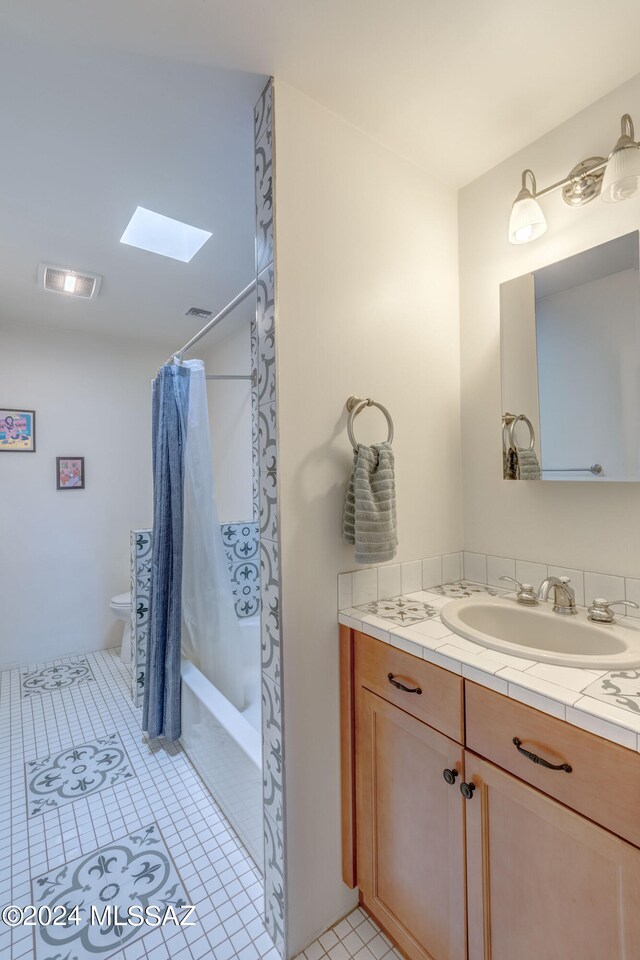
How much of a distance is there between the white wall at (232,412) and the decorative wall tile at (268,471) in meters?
1.62

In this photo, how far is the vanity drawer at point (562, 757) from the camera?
661 millimetres

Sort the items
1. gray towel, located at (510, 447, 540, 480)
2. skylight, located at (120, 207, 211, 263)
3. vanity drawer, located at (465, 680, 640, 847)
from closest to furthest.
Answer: vanity drawer, located at (465, 680, 640, 847) → gray towel, located at (510, 447, 540, 480) → skylight, located at (120, 207, 211, 263)

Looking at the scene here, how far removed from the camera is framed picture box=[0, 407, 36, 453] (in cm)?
280

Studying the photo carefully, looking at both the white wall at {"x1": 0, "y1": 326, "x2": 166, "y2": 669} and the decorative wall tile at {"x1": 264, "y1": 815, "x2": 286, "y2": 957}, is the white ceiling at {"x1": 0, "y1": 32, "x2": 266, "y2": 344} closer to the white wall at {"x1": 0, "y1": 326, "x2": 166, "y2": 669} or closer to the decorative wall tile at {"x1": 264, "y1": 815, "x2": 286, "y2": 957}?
the white wall at {"x1": 0, "y1": 326, "x2": 166, "y2": 669}

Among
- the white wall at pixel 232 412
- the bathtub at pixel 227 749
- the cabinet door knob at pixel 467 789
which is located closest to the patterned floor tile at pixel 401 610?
the cabinet door knob at pixel 467 789

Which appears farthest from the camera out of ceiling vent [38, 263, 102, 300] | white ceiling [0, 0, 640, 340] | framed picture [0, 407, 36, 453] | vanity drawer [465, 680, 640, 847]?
framed picture [0, 407, 36, 453]

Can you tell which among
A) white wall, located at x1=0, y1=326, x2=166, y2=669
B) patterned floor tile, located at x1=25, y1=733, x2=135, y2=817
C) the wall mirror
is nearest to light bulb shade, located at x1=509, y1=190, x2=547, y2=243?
the wall mirror

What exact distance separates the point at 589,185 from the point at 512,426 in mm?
711

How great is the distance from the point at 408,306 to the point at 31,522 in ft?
9.35

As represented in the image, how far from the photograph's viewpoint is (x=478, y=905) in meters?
0.89

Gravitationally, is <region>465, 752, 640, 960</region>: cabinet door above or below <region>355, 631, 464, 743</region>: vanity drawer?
below

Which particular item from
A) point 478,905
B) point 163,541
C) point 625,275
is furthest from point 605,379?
point 163,541

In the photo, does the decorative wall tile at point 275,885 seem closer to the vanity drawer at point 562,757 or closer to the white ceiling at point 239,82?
the vanity drawer at point 562,757

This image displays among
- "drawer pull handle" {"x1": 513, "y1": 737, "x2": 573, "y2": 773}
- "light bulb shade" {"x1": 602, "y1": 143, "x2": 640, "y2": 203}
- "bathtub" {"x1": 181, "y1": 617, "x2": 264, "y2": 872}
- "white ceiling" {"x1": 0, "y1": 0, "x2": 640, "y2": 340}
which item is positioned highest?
"white ceiling" {"x1": 0, "y1": 0, "x2": 640, "y2": 340}
